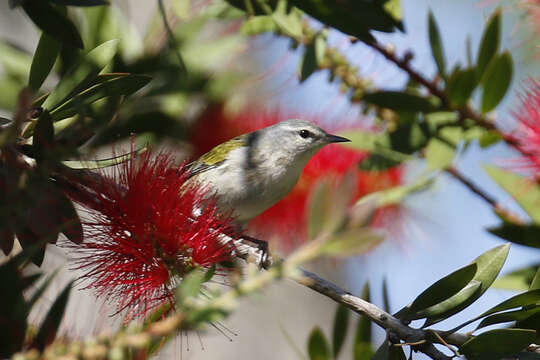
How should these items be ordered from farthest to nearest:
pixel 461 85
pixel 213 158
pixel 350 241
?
pixel 213 158 → pixel 461 85 → pixel 350 241

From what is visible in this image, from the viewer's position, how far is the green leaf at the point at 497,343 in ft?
5.28

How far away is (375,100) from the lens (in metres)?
2.59

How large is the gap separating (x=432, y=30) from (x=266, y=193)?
3.25 ft

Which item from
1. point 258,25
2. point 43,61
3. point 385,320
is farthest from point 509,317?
point 43,61

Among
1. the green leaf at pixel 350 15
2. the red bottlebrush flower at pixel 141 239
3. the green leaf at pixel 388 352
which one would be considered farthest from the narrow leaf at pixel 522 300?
the green leaf at pixel 350 15

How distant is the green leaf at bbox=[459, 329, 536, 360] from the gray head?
1.50 m

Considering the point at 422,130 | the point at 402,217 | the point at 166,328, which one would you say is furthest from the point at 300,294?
the point at 166,328

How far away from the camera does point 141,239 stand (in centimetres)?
189

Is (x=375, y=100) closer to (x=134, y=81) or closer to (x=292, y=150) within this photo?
(x=292, y=150)

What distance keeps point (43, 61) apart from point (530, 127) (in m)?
1.64

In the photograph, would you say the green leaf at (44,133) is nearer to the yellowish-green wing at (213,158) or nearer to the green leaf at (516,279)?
the yellowish-green wing at (213,158)

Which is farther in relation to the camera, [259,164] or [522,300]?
[259,164]

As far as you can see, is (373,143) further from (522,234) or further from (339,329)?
(339,329)

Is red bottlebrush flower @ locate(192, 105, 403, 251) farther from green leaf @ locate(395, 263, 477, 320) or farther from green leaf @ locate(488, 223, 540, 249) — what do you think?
green leaf @ locate(395, 263, 477, 320)
